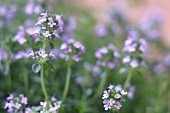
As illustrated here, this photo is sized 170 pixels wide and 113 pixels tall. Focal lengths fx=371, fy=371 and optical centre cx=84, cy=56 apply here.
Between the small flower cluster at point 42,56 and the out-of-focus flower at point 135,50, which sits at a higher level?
the out-of-focus flower at point 135,50

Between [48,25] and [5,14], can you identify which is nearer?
[48,25]

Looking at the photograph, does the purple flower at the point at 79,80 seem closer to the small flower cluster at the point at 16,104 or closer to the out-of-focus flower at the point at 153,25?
the small flower cluster at the point at 16,104

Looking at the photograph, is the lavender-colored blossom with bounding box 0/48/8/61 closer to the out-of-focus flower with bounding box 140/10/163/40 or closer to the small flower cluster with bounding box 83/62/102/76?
the small flower cluster with bounding box 83/62/102/76

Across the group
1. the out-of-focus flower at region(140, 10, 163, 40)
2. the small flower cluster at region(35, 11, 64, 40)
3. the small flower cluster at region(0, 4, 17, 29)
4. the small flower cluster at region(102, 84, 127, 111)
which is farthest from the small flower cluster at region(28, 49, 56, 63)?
the out-of-focus flower at region(140, 10, 163, 40)

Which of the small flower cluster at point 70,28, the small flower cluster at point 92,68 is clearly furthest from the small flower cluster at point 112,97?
the small flower cluster at point 70,28

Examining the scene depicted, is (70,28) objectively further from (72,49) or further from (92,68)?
(72,49)

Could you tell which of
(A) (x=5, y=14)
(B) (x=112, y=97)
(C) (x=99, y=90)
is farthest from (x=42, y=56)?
(A) (x=5, y=14)
